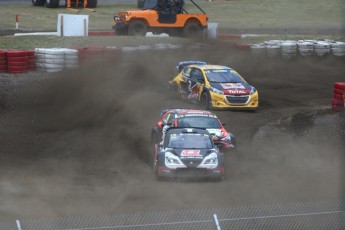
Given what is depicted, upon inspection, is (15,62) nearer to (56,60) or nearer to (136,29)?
(56,60)

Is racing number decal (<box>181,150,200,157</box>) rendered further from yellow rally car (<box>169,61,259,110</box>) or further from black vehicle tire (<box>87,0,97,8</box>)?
black vehicle tire (<box>87,0,97,8</box>)

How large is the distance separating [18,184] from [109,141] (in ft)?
14.3

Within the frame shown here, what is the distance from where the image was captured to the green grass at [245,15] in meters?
42.2

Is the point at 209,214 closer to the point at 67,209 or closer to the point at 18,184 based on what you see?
the point at 67,209

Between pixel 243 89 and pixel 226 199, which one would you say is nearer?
pixel 226 199

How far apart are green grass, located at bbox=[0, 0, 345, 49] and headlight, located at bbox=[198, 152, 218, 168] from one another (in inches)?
750

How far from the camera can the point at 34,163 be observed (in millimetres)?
17844

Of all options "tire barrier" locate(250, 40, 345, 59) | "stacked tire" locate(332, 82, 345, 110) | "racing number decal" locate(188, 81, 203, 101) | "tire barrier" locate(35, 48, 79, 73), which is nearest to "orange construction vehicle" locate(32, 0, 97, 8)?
"tire barrier" locate(250, 40, 345, 59)

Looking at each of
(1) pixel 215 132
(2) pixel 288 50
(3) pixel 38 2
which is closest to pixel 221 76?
(1) pixel 215 132

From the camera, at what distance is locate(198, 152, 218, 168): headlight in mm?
16328

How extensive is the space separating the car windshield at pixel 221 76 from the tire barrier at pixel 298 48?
Result: 21.5ft

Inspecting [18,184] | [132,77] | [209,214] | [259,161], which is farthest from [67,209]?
[132,77]

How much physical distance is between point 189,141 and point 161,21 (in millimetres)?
18166

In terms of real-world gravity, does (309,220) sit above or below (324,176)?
above
